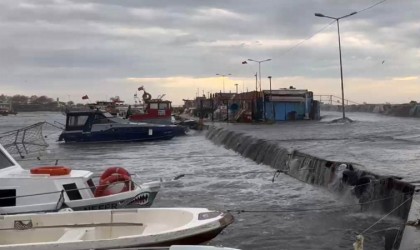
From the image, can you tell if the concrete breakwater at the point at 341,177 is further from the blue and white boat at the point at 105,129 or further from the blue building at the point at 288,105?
the blue building at the point at 288,105

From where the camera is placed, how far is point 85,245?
7367mm

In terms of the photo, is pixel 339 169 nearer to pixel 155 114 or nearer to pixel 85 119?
pixel 85 119

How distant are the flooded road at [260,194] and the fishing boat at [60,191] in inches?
90.8

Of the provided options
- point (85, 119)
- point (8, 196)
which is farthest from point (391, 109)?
point (8, 196)

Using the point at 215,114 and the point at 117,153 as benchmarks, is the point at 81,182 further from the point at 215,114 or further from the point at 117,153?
the point at 215,114

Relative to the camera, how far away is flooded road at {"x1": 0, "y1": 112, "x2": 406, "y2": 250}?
1189cm

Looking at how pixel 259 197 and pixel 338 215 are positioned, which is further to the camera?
pixel 259 197

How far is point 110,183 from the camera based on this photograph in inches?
492

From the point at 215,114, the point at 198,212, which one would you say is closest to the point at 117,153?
the point at 198,212

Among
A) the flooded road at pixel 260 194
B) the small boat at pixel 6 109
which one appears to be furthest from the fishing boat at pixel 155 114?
the small boat at pixel 6 109

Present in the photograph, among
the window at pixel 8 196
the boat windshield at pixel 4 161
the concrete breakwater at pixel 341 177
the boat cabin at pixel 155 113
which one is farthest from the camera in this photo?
the boat cabin at pixel 155 113

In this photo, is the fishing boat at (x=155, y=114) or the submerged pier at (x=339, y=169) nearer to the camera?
the submerged pier at (x=339, y=169)

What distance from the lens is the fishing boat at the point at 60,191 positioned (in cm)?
1125

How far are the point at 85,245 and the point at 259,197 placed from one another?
33.5ft
